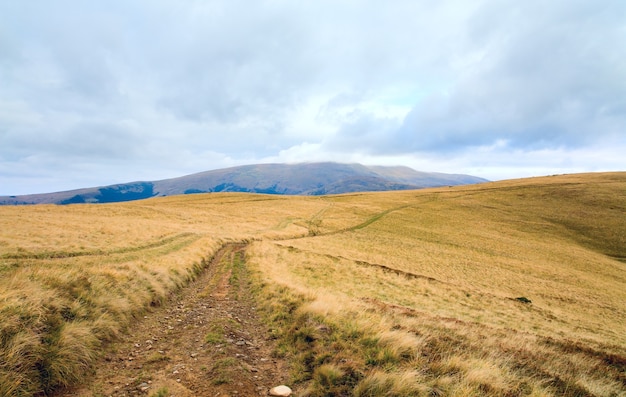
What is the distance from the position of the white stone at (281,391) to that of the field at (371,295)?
0.92 feet

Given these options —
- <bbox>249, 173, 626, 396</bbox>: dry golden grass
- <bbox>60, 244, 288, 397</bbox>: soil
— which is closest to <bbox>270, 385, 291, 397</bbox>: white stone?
<bbox>60, 244, 288, 397</bbox>: soil

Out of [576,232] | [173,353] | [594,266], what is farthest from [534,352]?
[576,232]

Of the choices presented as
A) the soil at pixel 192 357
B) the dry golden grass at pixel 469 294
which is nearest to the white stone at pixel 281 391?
the soil at pixel 192 357

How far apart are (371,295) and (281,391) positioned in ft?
52.8

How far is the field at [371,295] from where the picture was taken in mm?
6613

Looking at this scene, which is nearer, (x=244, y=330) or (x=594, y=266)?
(x=244, y=330)

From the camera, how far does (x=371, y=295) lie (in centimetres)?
2136

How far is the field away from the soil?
1.76ft

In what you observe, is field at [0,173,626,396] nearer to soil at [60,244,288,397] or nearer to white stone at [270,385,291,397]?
white stone at [270,385,291,397]

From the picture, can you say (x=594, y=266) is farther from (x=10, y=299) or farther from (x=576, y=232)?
(x=10, y=299)

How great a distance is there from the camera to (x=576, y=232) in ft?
183

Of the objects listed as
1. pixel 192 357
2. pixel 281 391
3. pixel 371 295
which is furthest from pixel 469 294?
pixel 192 357

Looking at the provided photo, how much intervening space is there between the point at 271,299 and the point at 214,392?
7.18 m

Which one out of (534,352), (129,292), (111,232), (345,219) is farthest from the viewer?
(345,219)
